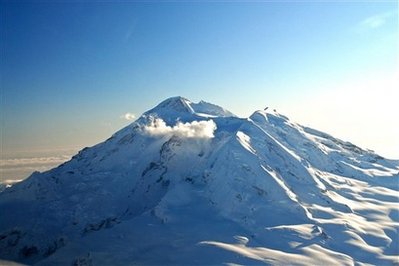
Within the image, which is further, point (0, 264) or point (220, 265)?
point (220, 265)
